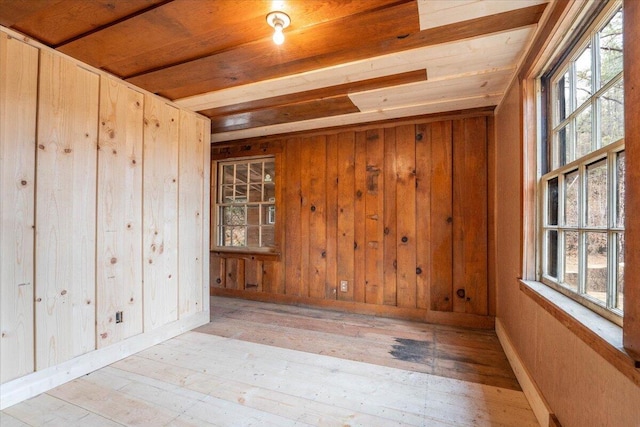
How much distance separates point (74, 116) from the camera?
195 cm

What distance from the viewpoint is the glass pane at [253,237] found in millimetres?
3969

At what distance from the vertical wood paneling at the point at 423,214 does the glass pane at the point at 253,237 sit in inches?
83.6

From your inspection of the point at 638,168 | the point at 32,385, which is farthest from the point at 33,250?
the point at 638,168

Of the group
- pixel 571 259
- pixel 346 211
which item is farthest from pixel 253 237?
pixel 571 259

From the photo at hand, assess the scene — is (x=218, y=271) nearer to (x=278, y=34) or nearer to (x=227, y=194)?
(x=227, y=194)

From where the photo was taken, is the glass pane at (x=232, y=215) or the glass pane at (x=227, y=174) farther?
the glass pane at (x=227, y=174)

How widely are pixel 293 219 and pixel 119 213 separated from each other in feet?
6.24

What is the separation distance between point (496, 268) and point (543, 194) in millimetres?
1262

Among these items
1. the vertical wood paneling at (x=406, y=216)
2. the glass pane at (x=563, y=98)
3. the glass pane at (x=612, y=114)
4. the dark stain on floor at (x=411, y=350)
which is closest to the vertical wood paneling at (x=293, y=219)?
the vertical wood paneling at (x=406, y=216)

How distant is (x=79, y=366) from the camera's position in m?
1.96

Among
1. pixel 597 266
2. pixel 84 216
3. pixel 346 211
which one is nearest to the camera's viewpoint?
pixel 597 266

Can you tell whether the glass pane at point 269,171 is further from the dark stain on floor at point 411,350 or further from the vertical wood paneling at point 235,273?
the dark stain on floor at point 411,350

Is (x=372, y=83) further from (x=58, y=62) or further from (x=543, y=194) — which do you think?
(x=58, y=62)

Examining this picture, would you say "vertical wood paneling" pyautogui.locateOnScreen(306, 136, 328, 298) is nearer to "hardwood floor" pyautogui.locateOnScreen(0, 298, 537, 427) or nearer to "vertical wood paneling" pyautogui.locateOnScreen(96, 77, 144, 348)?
A: "hardwood floor" pyautogui.locateOnScreen(0, 298, 537, 427)
